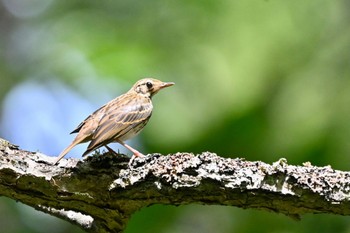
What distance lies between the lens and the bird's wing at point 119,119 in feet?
20.6

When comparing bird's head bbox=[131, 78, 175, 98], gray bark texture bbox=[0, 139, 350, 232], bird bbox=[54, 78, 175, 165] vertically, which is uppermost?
bird's head bbox=[131, 78, 175, 98]

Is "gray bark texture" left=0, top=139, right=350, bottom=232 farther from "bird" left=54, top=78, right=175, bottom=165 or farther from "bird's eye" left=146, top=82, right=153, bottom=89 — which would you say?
"bird's eye" left=146, top=82, right=153, bottom=89

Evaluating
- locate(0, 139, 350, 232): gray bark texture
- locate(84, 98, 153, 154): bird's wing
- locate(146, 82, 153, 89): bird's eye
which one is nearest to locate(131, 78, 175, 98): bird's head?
locate(146, 82, 153, 89): bird's eye

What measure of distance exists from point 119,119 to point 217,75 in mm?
1446

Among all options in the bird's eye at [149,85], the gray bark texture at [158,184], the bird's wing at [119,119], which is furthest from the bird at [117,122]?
the gray bark texture at [158,184]

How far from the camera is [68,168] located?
5504 mm

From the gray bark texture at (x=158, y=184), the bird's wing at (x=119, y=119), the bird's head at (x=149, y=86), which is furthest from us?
the bird's head at (x=149, y=86)

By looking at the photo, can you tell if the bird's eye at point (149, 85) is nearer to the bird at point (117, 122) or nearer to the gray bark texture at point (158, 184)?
the bird at point (117, 122)

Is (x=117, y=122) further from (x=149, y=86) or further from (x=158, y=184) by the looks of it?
(x=158, y=184)

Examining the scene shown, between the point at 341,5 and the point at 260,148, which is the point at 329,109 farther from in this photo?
the point at 341,5

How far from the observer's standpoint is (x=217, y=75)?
310 inches

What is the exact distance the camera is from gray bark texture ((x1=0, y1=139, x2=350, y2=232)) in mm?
5059

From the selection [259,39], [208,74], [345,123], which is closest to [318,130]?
[345,123]

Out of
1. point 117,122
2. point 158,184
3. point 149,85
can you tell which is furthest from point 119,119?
point 158,184
